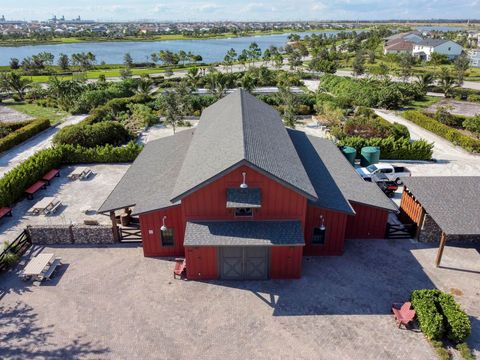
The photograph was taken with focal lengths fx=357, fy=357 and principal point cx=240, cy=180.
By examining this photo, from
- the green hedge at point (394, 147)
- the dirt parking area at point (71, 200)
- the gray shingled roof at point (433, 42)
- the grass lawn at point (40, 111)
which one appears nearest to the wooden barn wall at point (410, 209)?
the green hedge at point (394, 147)

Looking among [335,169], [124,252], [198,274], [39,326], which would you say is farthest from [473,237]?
[39,326]

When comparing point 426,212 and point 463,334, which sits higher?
point 426,212

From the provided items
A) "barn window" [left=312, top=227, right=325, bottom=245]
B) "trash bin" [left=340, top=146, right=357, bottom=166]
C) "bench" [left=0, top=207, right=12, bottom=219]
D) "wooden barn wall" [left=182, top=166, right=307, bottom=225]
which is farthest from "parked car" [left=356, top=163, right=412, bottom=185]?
"bench" [left=0, top=207, right=12, bottom=219]

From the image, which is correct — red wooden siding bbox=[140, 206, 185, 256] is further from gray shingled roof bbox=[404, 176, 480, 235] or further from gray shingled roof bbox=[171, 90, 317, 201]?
gray shingled roof bbox=[404, 176, 480, 235]

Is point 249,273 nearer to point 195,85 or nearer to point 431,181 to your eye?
point 431,181

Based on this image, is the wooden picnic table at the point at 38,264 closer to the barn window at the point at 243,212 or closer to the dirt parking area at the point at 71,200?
the dirt parking area at the point at 71,200

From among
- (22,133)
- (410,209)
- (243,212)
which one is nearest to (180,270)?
(243,212)
